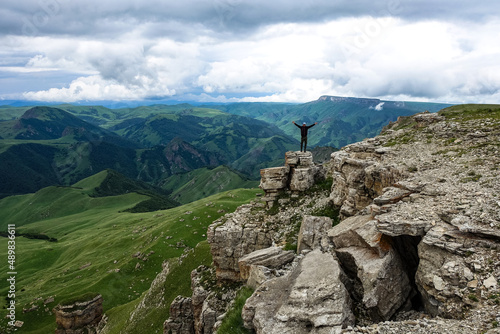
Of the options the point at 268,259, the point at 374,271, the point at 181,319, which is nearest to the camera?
the point at 374,271

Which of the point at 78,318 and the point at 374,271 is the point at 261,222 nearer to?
the point at 374,271

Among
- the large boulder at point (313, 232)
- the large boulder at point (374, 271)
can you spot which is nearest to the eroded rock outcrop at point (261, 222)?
the large boulder at point (313, 232)

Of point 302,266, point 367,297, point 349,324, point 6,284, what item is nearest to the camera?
point 349,324

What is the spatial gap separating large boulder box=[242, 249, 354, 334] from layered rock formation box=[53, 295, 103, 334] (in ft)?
251

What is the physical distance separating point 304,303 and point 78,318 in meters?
82.5

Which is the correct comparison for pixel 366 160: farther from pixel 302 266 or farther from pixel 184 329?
pixel 184 329

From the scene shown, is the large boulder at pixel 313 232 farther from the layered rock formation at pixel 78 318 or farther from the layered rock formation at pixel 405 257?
the layered rock formation at pixel 78 318

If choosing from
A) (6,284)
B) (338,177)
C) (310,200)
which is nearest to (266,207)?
(310,200)

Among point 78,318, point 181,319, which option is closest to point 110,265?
point 78,318

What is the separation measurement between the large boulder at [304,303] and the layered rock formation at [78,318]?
251 feet

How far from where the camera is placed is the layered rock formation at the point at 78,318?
74125mm

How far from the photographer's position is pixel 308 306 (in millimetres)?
16984

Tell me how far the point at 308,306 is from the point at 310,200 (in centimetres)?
2506

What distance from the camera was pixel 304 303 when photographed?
17266 millimetres
